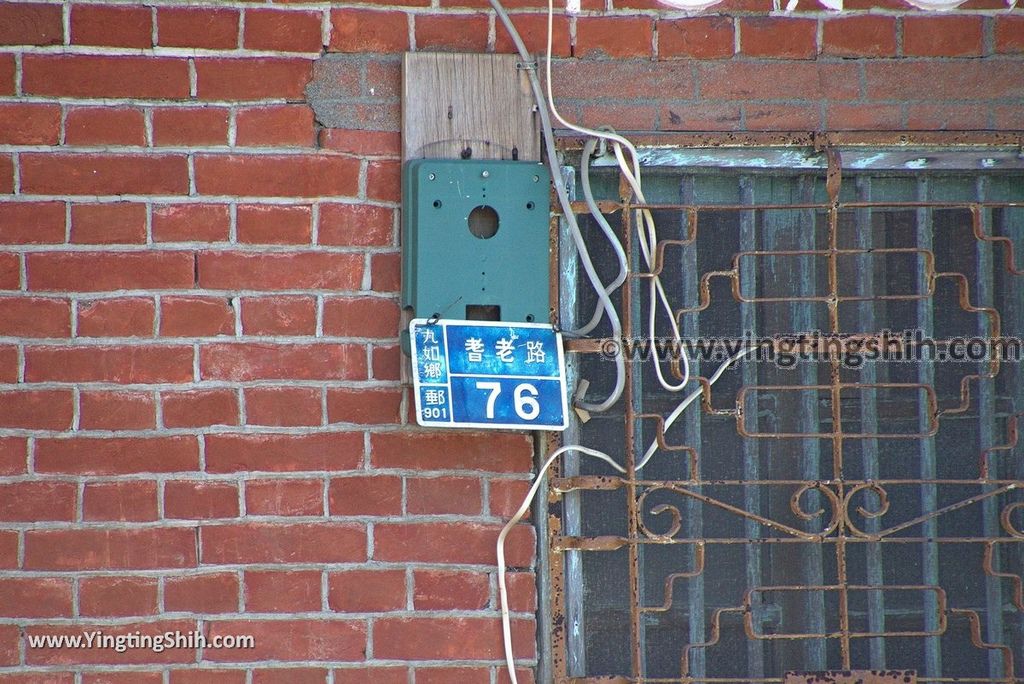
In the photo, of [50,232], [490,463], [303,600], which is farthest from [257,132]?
[303,600]

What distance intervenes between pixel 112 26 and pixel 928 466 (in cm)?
202

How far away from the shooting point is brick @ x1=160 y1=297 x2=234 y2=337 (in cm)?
213

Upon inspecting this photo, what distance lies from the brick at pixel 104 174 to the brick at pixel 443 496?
0.79 m

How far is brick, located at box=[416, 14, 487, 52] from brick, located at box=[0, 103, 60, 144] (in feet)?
2.59

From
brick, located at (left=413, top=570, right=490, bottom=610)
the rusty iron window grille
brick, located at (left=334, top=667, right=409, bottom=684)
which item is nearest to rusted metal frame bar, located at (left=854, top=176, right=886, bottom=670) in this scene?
the rusty iron window grille

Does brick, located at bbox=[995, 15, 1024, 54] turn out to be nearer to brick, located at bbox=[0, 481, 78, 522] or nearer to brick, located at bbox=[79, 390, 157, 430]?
brick, located at bbox=[79, 390, 157, 430]

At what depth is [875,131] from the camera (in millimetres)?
2248

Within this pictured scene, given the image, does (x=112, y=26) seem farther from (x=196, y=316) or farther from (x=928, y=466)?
(x=928, y=466)

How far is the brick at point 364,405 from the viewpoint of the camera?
2.14 metres

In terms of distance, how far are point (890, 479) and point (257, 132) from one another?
159cm

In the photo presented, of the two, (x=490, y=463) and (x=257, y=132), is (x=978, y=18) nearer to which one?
(x=490, y=463)

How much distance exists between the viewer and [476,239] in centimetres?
213

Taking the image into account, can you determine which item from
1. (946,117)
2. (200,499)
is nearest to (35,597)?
(200,499)

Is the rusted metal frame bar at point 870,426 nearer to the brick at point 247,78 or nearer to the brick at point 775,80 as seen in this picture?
the brick at point 775,80
